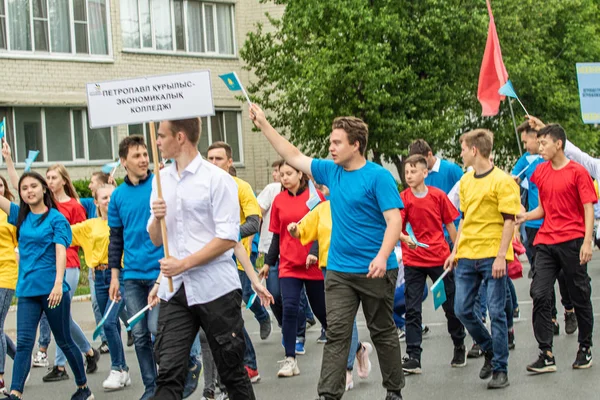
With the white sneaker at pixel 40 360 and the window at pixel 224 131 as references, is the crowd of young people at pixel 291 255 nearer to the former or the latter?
the white sneaker at pixel 40 360

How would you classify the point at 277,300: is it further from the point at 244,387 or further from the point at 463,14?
the point at 463,14

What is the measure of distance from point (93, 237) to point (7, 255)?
97cm

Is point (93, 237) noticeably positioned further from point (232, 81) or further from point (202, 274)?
point (202, 274)

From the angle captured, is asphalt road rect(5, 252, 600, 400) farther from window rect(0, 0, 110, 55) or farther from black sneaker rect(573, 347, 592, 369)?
window rect(0, 0, 110, 55)

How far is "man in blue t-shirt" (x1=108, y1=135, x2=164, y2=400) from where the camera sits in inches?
286

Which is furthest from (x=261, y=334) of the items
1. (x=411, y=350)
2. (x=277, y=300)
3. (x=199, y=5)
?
(x=199, y=5)

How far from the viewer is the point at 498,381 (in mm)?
8008

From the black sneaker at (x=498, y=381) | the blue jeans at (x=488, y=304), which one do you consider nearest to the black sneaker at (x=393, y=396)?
the black sneaker at (x=498, y=381)

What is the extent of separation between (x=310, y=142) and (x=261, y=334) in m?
22.5

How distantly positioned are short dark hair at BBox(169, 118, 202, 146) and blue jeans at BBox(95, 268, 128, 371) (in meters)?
3.14

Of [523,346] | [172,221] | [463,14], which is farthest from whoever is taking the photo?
[463,14]

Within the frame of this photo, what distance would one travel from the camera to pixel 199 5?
3228 centimetres

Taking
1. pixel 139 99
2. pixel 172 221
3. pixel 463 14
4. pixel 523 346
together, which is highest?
pixel 463 14

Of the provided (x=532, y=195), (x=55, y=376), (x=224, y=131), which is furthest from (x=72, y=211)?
(x=224, y=131)
